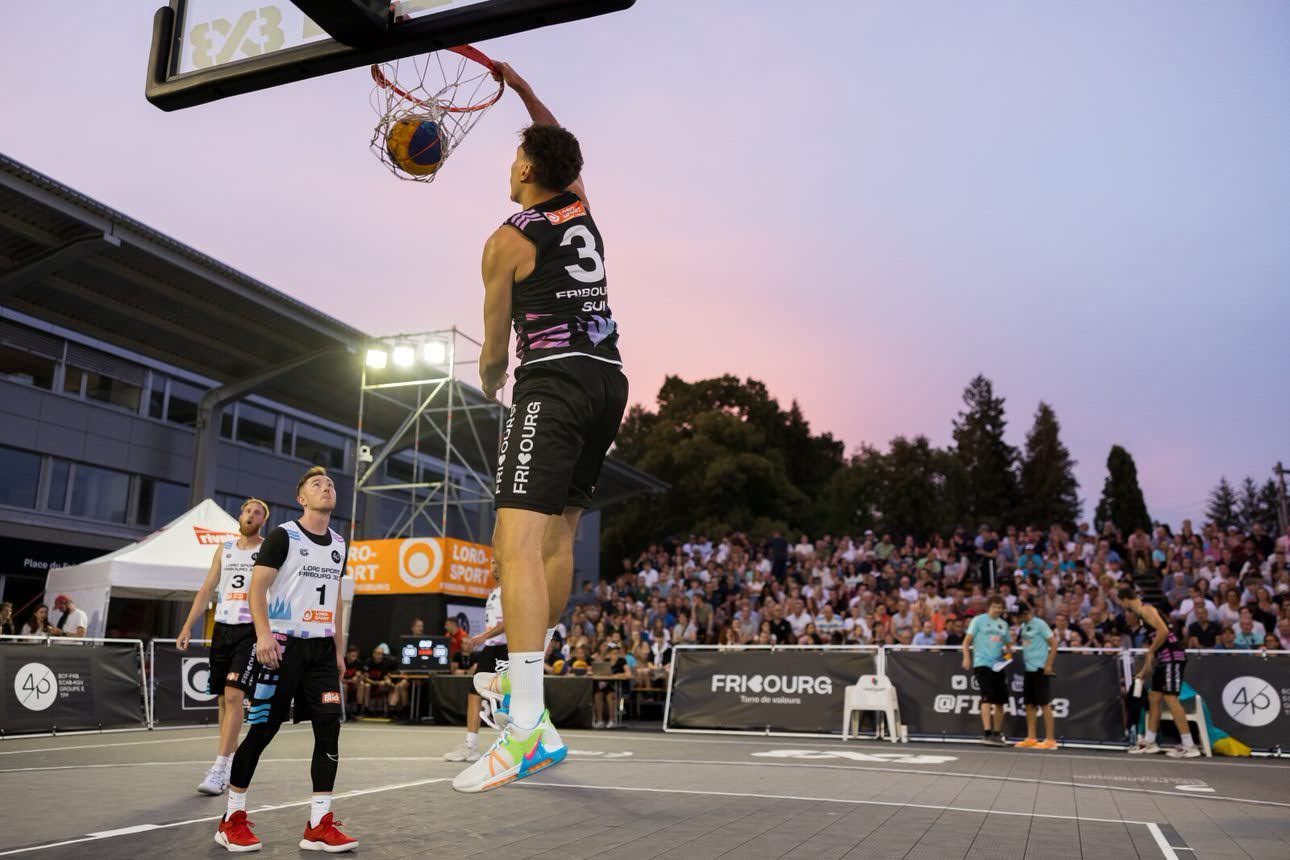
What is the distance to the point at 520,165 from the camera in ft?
12.7

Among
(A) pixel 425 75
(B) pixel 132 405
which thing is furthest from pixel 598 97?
(B) pixel 132 405

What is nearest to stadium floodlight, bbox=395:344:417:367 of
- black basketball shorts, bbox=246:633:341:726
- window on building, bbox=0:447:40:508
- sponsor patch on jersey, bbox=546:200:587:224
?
window on building, bbox=0:447:40:508

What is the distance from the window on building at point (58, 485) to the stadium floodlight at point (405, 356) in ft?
28.2

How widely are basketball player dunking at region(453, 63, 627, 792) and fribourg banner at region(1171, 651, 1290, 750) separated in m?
10.8

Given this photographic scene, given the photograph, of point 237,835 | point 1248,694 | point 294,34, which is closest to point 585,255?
point 294,34

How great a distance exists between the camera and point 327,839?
4.02 metres

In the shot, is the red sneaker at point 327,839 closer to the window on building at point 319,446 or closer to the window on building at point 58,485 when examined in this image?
the window on building at point 58,485

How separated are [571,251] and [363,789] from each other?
4.14 meters

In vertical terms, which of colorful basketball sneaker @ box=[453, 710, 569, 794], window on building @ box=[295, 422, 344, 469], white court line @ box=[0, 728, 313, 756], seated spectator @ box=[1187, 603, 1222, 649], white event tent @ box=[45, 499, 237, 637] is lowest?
white court line @ box=[0, 728, 313, 756]

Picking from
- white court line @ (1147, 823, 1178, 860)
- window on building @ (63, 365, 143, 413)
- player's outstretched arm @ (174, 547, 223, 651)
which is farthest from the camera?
window on building @ (63, 365, 143, 413)

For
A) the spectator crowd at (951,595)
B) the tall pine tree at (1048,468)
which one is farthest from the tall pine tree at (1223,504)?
the spectator crowd at (951,595)

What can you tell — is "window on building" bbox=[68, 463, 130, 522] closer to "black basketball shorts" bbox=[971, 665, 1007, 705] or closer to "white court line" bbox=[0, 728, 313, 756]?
"white court line" bbox=[0, 728, 313, 756]

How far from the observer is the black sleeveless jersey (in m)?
3.63

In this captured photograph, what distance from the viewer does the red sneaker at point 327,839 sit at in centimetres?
396
